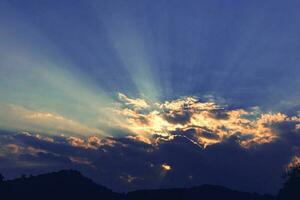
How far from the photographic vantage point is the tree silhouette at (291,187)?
133125 mm

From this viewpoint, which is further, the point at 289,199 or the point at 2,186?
the point at 2,186

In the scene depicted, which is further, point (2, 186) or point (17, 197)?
point (17, 197)

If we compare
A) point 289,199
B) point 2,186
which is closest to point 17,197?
point 2,186

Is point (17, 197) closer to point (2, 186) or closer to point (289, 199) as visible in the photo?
point (2, 186)

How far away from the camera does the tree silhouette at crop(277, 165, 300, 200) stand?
13312 centimetres

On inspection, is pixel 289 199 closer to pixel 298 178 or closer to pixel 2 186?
pixel 298 178

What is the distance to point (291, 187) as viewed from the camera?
13575 cm

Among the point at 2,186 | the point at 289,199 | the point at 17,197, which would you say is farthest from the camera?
the point at 17,197

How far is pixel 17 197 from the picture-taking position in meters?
196

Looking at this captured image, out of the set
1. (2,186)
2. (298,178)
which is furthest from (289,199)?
(2,186)

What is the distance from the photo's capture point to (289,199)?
13288 cm

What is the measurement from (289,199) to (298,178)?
25.9 feet

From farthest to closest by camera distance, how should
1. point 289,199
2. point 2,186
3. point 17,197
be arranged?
1. point 17,197
2. point 2,186
3. point 289,199

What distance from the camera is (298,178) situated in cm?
13625
